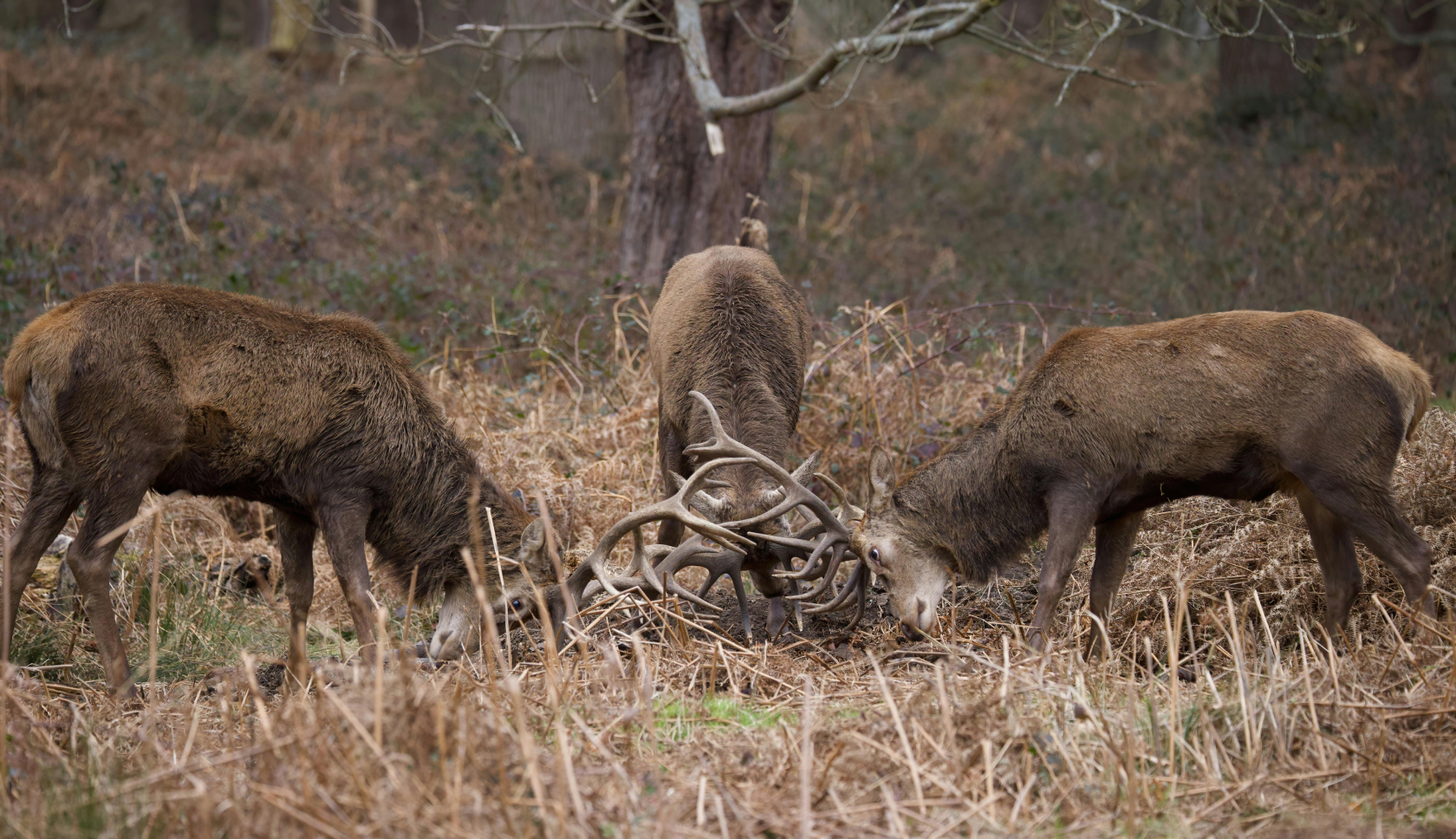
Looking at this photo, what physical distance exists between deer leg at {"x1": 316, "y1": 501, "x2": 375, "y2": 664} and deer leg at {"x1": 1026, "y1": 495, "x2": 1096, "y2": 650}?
10.1 feet

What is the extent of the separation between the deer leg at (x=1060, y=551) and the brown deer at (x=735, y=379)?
1.28 m

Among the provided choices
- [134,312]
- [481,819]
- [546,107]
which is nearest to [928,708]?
[481,819]

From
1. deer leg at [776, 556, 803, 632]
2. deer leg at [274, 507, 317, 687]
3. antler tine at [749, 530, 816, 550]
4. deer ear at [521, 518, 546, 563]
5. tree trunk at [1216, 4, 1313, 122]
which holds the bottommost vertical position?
deer leg at [274, 507, 317, 687]

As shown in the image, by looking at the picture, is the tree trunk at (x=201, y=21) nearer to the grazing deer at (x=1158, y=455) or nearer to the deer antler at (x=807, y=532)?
the deer antler at (x=807, y=532)

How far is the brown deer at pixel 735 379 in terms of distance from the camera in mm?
6277

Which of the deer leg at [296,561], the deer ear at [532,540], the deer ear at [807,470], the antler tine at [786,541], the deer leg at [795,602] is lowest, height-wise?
the deer leg at [296,561]

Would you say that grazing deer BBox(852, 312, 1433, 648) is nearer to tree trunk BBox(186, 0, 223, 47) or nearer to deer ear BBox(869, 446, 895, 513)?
deer ear BBox(869, 446, 895, 513)

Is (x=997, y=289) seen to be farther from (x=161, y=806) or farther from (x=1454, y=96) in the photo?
(x=161, y=806)

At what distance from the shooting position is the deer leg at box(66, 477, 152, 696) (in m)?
5.50

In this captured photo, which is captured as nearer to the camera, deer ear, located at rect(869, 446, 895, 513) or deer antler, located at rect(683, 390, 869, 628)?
deer antler, located at rect(683, 390, 869, 628)

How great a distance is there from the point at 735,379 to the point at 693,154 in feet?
14.5

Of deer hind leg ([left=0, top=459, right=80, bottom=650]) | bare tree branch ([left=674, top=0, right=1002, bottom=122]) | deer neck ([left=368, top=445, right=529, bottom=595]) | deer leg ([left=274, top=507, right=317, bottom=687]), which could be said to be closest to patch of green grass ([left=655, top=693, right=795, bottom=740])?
deer neck ([left=368, top=445, right=529, bottom=595])

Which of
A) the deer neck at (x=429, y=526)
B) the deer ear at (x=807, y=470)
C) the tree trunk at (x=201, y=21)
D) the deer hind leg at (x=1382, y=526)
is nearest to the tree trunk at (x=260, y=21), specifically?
the tree trunk at (x=201, y=21)

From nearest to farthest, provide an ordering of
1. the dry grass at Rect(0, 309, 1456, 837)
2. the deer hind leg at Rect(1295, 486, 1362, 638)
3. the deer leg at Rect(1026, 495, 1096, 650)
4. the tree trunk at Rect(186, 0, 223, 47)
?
the dry grass at Rect(0, 309, 1456, 837) < the deer leg at Rect(1026, 495, 1096, 650) < the deer hind leg at Rect(1295, 486, 1362, 638) < the tree trunk at Rect(186, 0, 223, 47)
